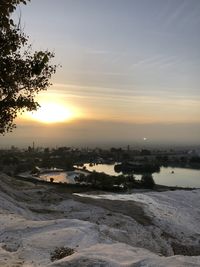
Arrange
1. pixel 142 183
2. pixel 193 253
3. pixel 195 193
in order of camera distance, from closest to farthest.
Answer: pixel 193 253 → pixel 195 193 → pixel 142 183

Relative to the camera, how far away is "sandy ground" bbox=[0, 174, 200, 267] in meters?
14.5

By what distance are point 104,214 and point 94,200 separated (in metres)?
6.72

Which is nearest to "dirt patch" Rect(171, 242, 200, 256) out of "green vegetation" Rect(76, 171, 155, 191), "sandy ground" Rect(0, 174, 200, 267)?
"sandy ground" Rect(0, 174, 200, 267)

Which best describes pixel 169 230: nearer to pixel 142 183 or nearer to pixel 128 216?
pixel 128 216

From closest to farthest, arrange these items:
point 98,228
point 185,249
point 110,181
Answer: point 98,228
point 185,249
point 110,181

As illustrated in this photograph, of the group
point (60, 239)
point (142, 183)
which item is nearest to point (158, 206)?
point (60, 239)

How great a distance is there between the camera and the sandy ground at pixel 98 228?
47.6 feet

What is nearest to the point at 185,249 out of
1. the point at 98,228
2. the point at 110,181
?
the point at 98,228

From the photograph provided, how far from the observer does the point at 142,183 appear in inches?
4102

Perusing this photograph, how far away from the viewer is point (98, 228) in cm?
2169

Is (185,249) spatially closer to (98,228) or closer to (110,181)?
(98,228)

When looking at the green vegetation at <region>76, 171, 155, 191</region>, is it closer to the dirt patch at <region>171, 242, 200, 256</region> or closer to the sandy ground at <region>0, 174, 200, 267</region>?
the sandy ground at <region>0, 174, 200, 267</region>

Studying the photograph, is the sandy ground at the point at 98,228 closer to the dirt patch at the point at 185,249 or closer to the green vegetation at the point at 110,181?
the dirt patch at the point at 185,249

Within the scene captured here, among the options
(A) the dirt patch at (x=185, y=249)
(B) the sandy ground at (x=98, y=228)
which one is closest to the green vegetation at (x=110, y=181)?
(B) the sandy ground at (x=98, y=228)
